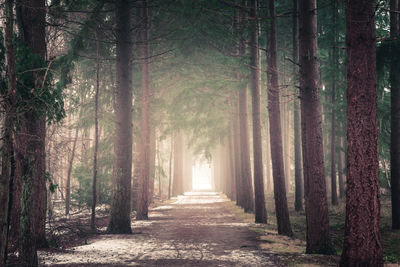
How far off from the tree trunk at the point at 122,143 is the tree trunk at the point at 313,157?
710 cm

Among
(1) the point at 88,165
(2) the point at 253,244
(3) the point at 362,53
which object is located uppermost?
(3) the point at 362,53

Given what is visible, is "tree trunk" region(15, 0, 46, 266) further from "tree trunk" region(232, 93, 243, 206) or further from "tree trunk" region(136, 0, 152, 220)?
"tree trunk" region(232, 93, 243, 206)

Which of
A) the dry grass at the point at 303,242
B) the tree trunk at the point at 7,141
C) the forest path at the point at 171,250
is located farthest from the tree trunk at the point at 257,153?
the tree trunk at the point at 7,141

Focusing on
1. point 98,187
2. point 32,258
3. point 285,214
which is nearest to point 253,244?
point 285,214

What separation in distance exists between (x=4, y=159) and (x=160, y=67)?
16196 mm

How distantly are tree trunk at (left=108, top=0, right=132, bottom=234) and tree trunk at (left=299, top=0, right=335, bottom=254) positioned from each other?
7102 mm

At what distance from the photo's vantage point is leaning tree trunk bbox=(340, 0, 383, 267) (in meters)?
5.92

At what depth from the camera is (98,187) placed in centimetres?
1967

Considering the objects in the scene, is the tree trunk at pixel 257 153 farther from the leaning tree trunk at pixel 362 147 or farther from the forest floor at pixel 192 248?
the leaning tree trunk at pixel 362 147

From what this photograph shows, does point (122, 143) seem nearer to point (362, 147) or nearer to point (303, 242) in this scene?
point (303, 242)

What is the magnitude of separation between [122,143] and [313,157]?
751 centimetres

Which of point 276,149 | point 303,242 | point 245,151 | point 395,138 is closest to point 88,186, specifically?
point 245,151

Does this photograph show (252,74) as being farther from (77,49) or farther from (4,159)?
(4,159)

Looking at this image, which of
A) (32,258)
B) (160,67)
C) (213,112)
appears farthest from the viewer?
(213,112)
